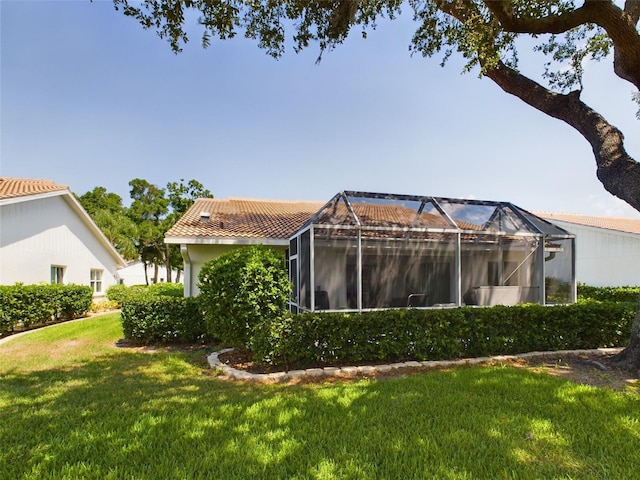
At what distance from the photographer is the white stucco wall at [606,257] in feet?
58.3

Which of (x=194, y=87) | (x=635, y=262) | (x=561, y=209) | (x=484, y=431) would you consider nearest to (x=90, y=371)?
(x=484, y=431)

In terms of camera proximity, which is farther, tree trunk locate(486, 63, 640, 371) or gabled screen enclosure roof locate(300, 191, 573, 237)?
gabled screen enclosure roof locate(300, 191, 573, 237)

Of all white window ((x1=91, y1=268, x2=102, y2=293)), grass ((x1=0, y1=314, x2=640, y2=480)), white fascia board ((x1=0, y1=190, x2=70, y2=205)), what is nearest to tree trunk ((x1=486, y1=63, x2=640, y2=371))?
grass ((x1=0, y1=314, x2=640, y2=480))

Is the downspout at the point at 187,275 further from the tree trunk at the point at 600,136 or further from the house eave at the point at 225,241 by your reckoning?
the tree trunk at the point at 600,136

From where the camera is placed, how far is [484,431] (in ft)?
11.7

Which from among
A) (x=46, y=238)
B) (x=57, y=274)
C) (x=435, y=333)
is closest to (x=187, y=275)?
(x=46, y=238)

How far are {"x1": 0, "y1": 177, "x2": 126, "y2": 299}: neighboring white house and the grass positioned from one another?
938 cm

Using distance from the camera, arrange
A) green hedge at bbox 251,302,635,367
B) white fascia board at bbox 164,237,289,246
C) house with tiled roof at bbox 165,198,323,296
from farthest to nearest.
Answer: house with tiled roof at bbox 165,198,323,296, white fascia board at bbox 164,237,289,246, green hedge at bbox 251,302,635,367

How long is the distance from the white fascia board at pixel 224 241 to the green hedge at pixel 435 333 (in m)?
4.39

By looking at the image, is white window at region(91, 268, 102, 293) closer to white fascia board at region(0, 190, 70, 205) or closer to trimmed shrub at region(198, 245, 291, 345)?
white fascia board at region(0, 190, 70, 205)

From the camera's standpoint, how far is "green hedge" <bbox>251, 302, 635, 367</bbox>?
255 inches

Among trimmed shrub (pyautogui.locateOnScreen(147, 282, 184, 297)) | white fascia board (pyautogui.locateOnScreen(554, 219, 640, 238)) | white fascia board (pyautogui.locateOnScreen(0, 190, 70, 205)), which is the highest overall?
white fascia board (pyautogui.locateOnScreen(0, 190, 70, 205))

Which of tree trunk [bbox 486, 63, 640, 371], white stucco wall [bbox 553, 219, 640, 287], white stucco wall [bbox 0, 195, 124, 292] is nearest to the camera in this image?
tree trunk [bbox 486, 63, 640, 371]

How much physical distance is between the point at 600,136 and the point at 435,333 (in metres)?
5.27
